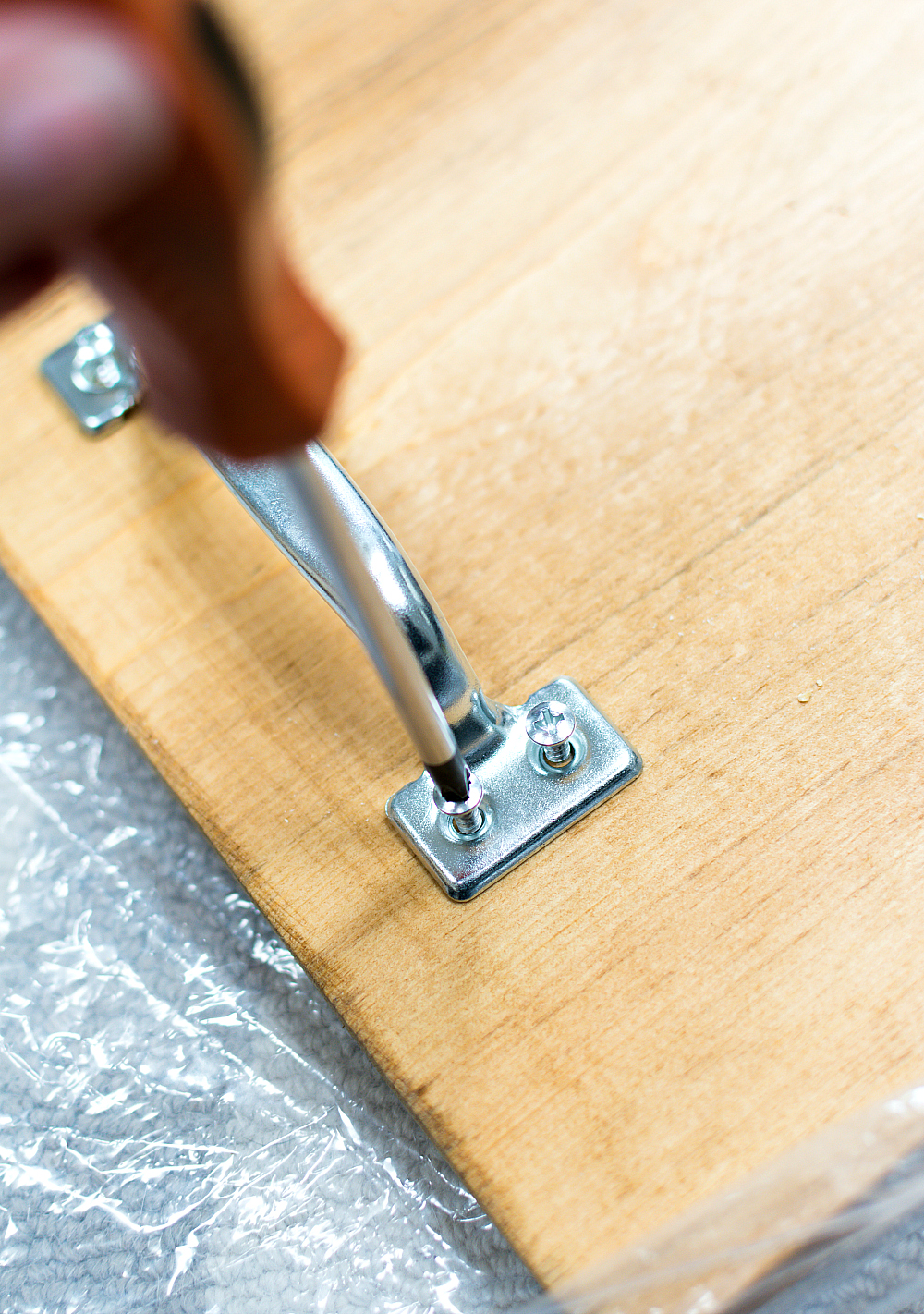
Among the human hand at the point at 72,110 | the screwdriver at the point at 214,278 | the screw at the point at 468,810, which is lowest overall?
the screw at the point at 468,810

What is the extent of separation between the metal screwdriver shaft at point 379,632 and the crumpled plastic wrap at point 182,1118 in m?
0.08

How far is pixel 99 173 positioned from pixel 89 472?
218 mm

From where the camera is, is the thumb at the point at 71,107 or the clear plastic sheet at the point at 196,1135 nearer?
the thumb at the point at 71,107

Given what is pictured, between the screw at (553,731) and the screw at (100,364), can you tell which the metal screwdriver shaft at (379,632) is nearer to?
the screw at (553,731)

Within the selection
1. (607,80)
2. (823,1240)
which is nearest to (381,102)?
(607,80)

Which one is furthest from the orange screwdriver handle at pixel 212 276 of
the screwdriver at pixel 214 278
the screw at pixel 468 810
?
the screw at pixel 468 810

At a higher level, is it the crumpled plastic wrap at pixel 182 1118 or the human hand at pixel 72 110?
the human hand at pixel 72 110

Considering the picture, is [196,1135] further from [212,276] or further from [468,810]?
[212,276]

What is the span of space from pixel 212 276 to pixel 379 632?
0.21ft

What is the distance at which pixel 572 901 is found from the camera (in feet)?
0.73

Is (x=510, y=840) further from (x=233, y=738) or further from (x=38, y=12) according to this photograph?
(x=38, y=12)

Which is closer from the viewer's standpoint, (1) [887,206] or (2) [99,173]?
(2) [99,173]

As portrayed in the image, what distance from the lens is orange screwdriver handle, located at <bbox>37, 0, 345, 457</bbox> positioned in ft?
0.30

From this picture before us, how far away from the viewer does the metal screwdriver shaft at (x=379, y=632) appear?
127 millimetres
